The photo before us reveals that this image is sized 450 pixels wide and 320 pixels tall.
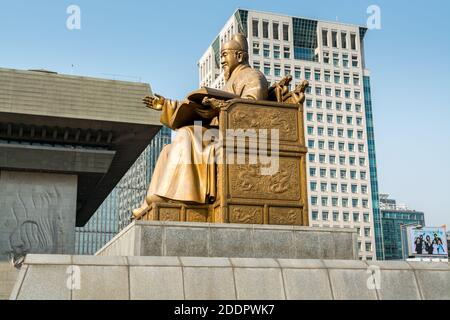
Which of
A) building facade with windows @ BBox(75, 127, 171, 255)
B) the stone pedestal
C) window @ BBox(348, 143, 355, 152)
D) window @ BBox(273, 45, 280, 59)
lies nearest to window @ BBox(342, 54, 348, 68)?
window @ BBox(273, 45, 280, 59)

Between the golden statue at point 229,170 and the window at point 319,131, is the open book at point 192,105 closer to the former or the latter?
the golden statue at point 229,170

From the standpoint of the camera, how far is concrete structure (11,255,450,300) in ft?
16.1

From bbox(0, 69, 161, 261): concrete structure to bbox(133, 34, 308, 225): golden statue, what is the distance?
63.2ft

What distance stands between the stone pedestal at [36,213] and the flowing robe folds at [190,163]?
A: 21136mm

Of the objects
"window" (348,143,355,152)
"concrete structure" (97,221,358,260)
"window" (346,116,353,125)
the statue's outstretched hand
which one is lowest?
"concrete structure" (97,221,358,260)

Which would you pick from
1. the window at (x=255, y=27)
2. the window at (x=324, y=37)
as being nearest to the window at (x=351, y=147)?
the window at (x=324, y=37)

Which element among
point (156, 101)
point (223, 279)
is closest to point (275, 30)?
point (156, 101)

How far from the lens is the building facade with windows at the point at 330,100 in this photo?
194 feet

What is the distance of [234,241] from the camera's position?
6.41 metres

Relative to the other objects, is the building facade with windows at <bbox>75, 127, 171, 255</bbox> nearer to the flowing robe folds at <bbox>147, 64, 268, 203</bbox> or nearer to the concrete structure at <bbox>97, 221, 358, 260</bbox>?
the flowing robe folds at <bbox>147, 64, 268, 203</bbox>

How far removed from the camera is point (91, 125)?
26.9m

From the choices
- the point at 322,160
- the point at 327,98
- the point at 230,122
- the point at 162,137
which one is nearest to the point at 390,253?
the point at 322,160
